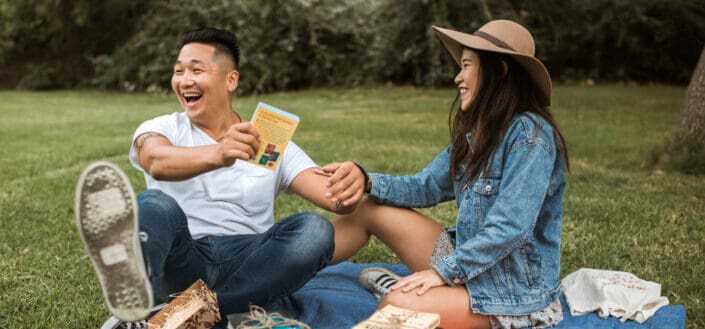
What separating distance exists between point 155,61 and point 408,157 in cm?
1040

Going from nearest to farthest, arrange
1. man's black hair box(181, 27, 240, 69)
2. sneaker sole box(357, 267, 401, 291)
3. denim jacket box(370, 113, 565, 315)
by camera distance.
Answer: denim jacket box(370, 113, 565, 315), man's black hair box(181, 27, 240, 69), sneaker sole box(357, 267, 401, 291)

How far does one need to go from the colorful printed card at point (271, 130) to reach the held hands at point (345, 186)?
1.22ft

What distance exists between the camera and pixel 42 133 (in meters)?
9.59

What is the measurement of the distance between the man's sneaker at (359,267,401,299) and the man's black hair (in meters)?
1.15

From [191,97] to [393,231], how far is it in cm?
103

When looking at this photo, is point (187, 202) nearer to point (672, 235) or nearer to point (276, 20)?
point (672, 235)

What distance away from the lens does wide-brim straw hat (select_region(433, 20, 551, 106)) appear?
2.74 m

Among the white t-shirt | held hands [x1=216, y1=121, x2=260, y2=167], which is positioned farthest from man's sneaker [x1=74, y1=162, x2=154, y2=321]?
the white t-shirt

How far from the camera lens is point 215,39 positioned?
10.1 ft

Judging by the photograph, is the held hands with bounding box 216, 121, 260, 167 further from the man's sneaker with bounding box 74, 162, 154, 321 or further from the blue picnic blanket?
the blue picnic blanket

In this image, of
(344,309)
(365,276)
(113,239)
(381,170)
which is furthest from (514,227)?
(381,170)

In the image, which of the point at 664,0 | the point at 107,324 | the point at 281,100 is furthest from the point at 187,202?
the point at 664,0

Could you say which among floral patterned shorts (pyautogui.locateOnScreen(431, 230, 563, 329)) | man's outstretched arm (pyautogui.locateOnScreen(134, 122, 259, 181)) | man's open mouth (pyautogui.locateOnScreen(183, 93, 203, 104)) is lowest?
floral patterned shorts (pyautogui.locateOnScreen(431, 230, 563, 329))

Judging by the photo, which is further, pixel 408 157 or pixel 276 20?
pixel 276 20
